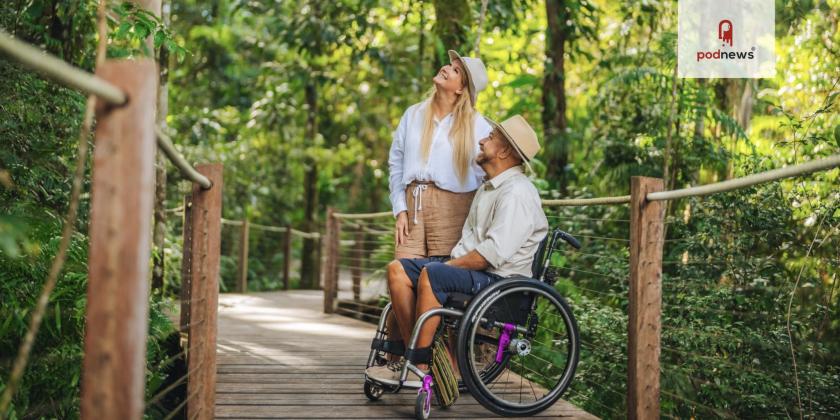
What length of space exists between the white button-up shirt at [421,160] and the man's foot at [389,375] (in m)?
0.79

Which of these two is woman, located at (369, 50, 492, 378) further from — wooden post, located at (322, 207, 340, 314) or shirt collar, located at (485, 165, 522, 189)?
wooden post, located at (322, 207, 340, 314)

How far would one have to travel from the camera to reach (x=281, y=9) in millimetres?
12328

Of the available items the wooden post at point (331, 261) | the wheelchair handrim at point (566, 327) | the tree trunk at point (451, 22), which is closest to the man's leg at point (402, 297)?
the wheelchair handrim at point (566, 327)

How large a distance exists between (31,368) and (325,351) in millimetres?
2166

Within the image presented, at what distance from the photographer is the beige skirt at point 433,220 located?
403 cm

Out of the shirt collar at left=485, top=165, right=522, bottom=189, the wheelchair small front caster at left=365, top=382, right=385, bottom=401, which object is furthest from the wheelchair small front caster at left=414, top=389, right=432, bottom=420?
the shirt collar at left=485, top=165, right=522, bottom=189

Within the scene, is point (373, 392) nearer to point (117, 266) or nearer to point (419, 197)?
point (419, 197)

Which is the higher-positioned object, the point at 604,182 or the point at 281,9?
the point at 281,9

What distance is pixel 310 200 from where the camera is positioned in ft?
44.3

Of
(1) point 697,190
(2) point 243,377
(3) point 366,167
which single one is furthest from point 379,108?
(1) point 697,190

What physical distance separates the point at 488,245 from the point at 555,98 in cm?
483

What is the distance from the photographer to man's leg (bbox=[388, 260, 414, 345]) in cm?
358

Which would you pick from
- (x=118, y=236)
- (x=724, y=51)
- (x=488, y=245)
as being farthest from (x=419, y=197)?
(x=724, y=51)

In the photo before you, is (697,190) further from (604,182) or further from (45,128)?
(604,182)
